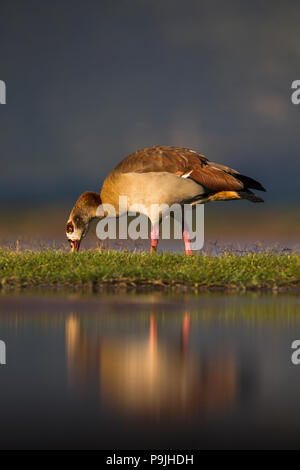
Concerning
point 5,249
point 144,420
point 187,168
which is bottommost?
point 144,420

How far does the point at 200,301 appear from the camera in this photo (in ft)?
29.4

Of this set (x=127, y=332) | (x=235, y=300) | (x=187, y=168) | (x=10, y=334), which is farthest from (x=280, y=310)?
(x=187, y=168)

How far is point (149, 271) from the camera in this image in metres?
11.6

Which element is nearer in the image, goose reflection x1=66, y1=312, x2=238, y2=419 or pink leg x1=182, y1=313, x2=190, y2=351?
goose reflection x1=66, y1=312, x2=238, y2=419

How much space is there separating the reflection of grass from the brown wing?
6.15 feet

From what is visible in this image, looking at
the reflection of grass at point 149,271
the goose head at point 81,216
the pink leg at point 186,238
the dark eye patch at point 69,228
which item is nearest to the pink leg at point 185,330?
the reflection of grass at point 149,271

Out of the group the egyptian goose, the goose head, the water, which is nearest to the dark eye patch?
the goose head

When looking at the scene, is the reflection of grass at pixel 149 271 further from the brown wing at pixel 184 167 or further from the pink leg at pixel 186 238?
the brown wing at pixel 184 167

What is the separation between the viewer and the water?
11.8ft

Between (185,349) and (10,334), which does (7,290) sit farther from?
(185,349)

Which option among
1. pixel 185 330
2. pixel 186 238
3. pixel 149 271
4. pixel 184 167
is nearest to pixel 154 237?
pixel 186 238

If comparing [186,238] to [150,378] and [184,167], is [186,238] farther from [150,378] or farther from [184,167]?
[150,378]

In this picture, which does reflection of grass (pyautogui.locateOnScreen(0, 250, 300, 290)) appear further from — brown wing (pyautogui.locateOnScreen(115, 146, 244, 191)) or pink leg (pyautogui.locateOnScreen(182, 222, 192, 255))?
brown wing (pyautogui.locateOnScreen(115, 146, 244, 191))

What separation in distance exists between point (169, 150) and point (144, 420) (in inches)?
473
